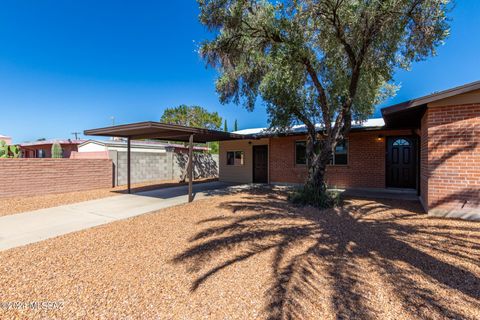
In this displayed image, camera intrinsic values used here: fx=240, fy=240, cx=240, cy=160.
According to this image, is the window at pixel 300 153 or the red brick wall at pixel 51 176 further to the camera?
the window at pixel 300 153

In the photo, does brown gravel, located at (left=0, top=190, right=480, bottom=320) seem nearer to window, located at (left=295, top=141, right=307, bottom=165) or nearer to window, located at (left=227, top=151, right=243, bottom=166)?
window, located at (left=295, top=141, right=307, bottom=165)

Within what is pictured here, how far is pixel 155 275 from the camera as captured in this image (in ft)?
10.7

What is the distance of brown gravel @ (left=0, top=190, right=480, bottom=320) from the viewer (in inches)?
99.9

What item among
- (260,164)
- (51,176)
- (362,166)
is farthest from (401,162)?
(51,176)

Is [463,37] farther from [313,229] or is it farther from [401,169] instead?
[313,229]

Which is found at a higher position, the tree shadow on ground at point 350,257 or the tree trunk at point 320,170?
the tree trunk at point 320,170

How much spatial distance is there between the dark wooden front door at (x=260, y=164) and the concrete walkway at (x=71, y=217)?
5830 mm

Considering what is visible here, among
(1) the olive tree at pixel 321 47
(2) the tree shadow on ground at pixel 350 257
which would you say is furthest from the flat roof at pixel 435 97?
(2) the tree shadow on ground at pixel 350 257

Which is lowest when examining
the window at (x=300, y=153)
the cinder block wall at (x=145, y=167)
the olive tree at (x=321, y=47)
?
the cinder block wall at (x=145, y=167)

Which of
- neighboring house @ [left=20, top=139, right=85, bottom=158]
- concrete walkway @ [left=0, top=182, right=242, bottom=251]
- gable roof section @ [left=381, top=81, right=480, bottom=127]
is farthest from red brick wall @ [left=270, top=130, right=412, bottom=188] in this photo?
neighboring house @ [left=20, top=139, right=85, bottom=158]

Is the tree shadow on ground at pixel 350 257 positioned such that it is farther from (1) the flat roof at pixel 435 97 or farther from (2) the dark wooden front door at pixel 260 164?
(2) the dark wooden front door at pixel 260 164

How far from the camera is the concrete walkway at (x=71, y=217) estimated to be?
4.95 meters

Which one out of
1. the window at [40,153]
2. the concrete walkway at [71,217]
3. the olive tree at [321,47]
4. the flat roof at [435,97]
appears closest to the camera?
the concrete walkway at [71,217]

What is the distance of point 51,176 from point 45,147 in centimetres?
1672
